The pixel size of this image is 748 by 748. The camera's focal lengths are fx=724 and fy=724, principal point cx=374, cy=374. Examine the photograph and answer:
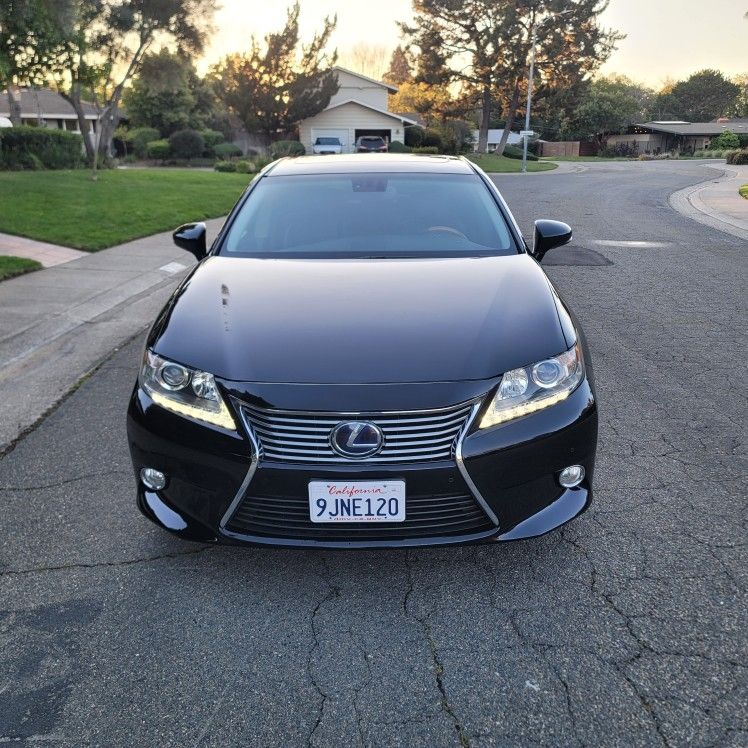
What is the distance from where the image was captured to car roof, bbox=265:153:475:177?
464 centimetres

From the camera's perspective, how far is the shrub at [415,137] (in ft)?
163

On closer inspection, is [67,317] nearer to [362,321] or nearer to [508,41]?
[362,321]

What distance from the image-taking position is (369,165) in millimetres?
4766

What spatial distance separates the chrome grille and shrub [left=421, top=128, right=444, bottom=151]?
4848 centimetres

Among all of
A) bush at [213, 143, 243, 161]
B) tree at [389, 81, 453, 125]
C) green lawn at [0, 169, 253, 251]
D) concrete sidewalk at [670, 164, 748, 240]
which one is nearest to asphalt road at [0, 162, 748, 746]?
green lawn at [0, 169, 253, 251]

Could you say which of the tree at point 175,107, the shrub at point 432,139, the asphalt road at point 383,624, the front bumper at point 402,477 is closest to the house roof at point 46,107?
the tree at point 175,107

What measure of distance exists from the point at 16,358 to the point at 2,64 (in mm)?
7470

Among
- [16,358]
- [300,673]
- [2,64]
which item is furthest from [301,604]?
[2,64]

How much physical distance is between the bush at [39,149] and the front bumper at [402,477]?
27.0 metres

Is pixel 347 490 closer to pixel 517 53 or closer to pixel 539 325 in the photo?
pixel 539 325

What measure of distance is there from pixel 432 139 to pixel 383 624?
49545mm

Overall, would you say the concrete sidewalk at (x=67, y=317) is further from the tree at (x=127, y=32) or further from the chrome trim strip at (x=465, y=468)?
the tree at (x=127, y=32)

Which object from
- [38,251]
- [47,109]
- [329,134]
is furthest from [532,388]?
[47,109]

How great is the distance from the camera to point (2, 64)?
11.0 m
